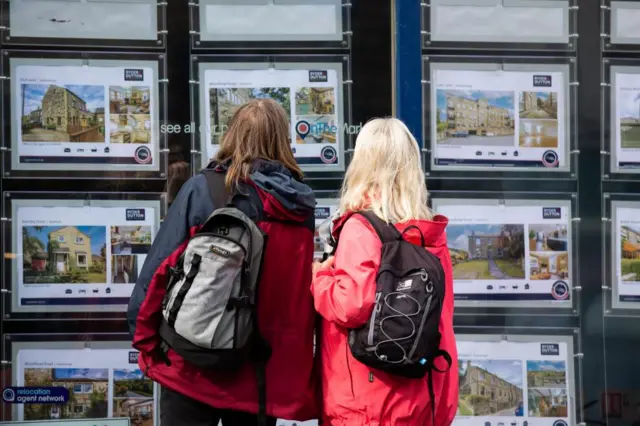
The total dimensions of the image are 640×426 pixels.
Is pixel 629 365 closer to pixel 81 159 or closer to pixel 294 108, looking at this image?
pixel 294 108

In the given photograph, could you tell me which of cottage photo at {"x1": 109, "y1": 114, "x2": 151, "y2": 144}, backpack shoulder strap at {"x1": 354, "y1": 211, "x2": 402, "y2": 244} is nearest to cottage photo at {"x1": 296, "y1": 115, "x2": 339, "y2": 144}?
cottage photo at {"x1": 109, "y1": 114, "x2": 151, "y2": 144}

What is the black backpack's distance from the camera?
303cm

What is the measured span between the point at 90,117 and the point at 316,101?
4.03 ft

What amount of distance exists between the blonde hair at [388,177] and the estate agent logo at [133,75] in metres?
1.76

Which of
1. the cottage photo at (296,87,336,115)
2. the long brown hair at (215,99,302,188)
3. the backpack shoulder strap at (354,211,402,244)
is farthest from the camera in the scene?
the cottage photo at (296,87,336,115)

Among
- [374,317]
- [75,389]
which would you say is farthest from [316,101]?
[75,389]

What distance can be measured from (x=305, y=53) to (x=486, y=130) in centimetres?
110

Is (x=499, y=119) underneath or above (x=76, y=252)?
above

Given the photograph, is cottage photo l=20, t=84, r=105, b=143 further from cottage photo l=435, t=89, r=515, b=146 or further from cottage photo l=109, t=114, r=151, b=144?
cottage photo l=435, t=89, r=515, b=146

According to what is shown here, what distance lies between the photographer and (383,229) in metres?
3.19

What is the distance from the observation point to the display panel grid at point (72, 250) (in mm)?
4590

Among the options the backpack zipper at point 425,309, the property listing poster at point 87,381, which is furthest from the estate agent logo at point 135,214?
the backpack zipper at point 425,309

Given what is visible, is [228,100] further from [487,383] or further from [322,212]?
[487,383]

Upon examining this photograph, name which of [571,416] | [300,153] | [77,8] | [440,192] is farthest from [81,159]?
[571,416]
